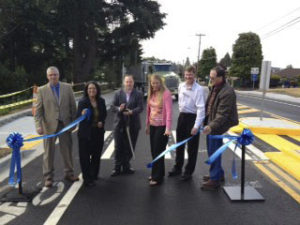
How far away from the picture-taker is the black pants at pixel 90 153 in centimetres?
479

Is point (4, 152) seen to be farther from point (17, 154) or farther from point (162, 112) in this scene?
point (162, 112)

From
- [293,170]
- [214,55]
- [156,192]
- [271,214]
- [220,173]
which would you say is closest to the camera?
[271,214]

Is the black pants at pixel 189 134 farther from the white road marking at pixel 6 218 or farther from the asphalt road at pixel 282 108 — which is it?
the asphalt road at pixel 282 108

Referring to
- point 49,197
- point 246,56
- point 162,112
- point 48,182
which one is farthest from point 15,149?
point 246,56

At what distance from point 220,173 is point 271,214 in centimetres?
116

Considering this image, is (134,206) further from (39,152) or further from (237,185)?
(39,152)

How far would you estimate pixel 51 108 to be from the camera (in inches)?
186

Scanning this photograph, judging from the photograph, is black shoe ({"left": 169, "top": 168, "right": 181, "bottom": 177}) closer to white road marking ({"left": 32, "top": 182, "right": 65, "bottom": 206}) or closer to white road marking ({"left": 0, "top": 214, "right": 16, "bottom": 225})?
white road marking ({"left": 32, "top": 182, "right": 65, "bottom": 206})

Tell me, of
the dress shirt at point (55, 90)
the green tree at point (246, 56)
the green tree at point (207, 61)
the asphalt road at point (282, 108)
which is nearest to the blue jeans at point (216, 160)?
the dress shirt at point (55, 90)

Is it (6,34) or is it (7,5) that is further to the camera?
(6,34)

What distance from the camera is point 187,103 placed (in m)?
4.90

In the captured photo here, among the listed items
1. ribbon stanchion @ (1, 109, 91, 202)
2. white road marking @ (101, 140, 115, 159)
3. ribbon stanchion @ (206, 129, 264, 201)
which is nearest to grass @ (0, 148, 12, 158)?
ribbon stanchion @ (1, 109, 91, 202)

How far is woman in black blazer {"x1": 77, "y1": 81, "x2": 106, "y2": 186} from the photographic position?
15.5 feet

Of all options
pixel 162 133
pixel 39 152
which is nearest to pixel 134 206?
pixel 162 133
